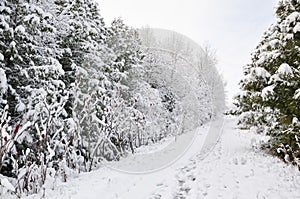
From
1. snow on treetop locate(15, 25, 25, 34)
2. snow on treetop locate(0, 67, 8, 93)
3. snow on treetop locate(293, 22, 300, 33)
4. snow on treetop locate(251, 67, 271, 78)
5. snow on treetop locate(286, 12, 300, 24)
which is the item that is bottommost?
snow on treetop locate(0, 67, 8, 93)

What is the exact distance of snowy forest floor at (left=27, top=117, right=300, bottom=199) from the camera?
20.2ft

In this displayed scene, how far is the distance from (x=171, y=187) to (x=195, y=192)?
82 cm

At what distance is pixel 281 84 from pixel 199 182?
3.90 m

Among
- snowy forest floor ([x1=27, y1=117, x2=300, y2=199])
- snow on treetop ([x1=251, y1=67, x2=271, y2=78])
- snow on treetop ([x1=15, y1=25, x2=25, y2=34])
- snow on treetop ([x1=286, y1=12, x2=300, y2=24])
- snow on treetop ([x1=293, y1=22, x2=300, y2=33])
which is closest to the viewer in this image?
snowy forest floor ([x1=27, y1=117, x2=300, y2=199])

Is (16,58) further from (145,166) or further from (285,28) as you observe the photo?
(285,28)

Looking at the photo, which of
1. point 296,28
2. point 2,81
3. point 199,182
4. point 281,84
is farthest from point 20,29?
point 296,28

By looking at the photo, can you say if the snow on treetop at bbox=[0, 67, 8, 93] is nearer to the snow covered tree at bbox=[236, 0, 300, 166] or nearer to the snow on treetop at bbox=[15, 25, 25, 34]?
the snow on treetop at bbox=[15, 25, 25, 34]

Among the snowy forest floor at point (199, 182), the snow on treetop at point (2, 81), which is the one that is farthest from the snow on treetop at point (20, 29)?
the snowy forest floor at point (199, 182)

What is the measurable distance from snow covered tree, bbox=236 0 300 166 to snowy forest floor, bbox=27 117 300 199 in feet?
3.08

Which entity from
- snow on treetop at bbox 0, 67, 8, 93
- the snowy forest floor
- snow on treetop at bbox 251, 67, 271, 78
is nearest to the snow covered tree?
snow on treetop at bbox 251, 67, 271, 78

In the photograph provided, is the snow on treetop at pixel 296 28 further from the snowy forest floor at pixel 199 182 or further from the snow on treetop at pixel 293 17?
the snowy forest floor at pixel 199 182

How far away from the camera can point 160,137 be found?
2233cm

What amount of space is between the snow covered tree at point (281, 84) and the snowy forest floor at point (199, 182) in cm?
94

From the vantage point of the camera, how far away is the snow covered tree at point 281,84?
770 cm
